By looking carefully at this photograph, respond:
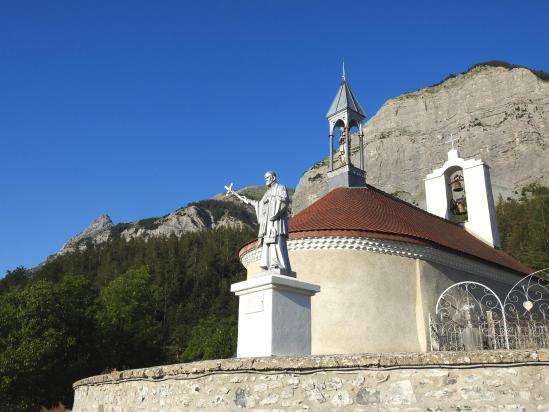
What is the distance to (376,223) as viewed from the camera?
16.5m

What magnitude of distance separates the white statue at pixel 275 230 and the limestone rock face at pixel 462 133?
7325cm

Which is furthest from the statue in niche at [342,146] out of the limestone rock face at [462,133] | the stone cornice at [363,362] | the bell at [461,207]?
the limestone rock face at [462,133]

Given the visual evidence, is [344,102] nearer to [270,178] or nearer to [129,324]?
[270,178]

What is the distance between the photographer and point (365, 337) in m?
14.6

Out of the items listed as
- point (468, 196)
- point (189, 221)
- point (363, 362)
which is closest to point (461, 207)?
point (468, 196)

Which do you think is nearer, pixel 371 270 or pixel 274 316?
pixel 274 316

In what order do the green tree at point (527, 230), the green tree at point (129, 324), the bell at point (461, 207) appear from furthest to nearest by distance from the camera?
the green tree at point (527, 230), the green tree at point (129, 324), the bell at point (461, 207)

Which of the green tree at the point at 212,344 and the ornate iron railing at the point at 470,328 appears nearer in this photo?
the ornate iron railing at the point at 470,328

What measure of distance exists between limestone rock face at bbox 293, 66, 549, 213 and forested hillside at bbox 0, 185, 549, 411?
6619 millimetres

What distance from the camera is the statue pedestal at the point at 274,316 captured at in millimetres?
7941

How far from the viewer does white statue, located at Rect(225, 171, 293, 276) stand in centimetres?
866

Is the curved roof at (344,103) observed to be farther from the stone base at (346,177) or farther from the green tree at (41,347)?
the green tree at (41,347)

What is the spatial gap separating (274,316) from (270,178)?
2409mm

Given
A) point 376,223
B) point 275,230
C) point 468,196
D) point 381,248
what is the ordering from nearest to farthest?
point 275,230, point 381,248, point 376,223, point 468,196
